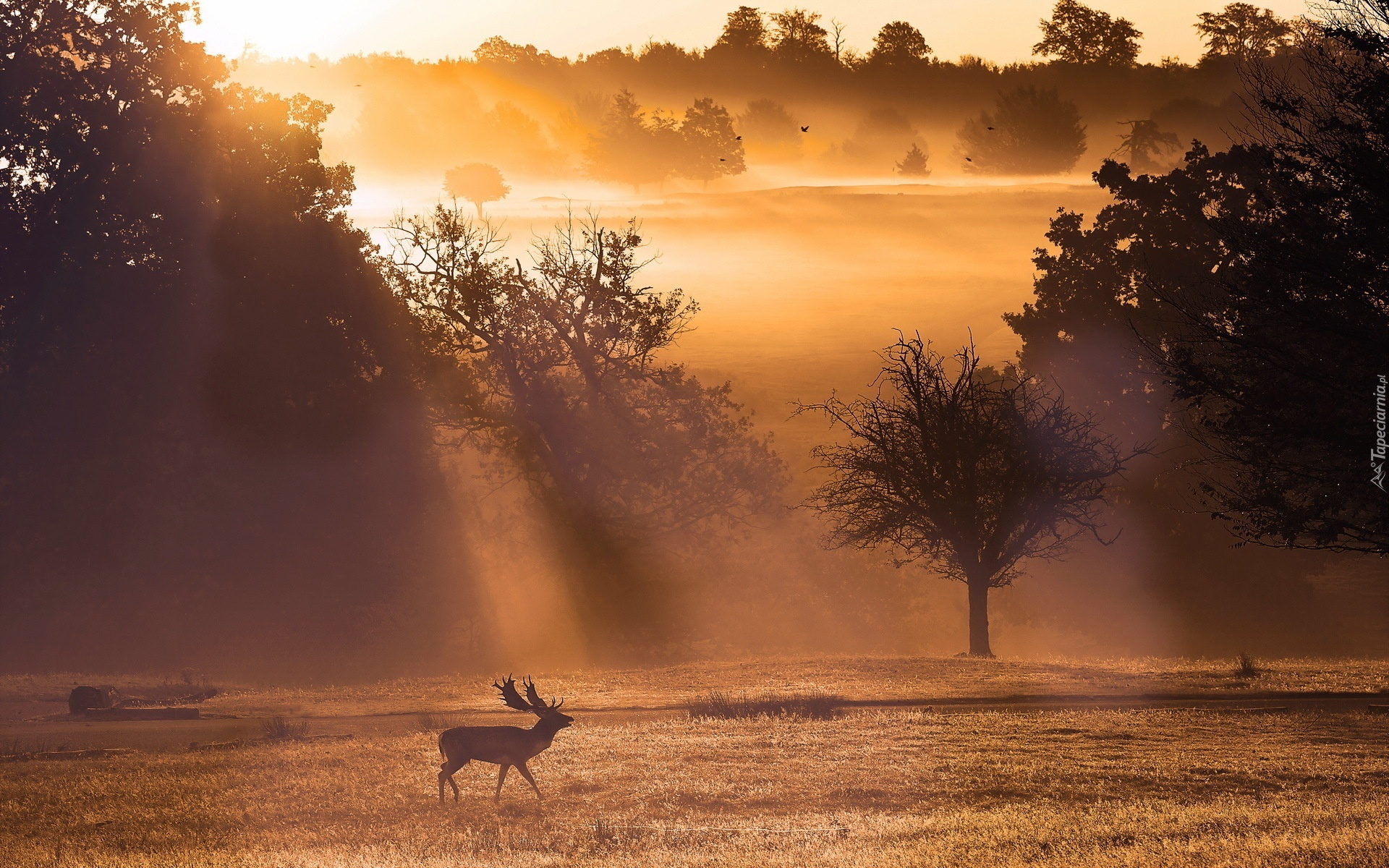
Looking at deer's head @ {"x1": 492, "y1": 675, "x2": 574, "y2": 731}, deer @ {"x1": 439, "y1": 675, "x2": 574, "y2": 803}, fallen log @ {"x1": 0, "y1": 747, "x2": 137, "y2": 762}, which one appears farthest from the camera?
fallen log @ {"x1": 0, "y1": 747, "x2": 137, "y2": 762}

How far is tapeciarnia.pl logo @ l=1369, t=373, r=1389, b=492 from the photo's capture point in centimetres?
1819

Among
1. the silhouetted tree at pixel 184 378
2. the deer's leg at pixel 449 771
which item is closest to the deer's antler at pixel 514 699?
the deer's leg at pixel 449 771

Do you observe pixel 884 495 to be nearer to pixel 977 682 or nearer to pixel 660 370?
pixel 977 682

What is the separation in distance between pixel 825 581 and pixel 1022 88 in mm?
127956

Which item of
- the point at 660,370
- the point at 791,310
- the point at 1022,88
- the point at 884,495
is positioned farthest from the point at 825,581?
the point at 1022,88

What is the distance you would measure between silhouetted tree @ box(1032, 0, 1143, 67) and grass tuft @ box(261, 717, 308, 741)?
181111 millimetres

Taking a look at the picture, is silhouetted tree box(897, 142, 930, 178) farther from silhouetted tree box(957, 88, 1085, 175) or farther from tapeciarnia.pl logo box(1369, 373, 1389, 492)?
tapeciarnia.pl logo box(1369, 373, 1389, 492)

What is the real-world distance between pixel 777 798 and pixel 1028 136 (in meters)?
Result: 164

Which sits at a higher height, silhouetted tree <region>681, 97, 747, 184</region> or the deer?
silhouetted tree <region>681, 97, 747, 184</region>

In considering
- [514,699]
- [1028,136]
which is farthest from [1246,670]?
[1028,136]

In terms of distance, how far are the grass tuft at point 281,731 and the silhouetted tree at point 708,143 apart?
152095 millimetres

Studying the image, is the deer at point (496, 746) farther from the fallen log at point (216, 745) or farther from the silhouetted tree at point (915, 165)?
the silhouetted tree at point (915, 165)

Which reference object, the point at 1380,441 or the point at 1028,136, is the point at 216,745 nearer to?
the point at 1380,441

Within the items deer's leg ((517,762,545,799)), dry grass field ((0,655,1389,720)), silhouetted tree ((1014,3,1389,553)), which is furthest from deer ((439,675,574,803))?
silhouetted tree ((1014,3,1389,553))
